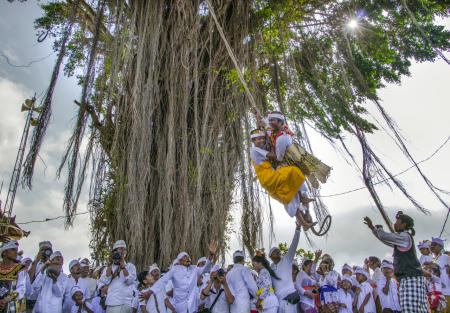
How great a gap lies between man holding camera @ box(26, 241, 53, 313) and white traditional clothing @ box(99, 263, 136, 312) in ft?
2.59

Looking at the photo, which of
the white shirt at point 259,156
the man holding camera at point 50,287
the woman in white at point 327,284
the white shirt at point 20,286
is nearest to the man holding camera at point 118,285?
the man holding camera at point 50,287

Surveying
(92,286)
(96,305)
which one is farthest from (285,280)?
(92,286)

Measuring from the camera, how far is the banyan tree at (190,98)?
6410 millimetres

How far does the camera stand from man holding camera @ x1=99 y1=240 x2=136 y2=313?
4.95 metres

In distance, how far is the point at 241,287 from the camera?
14.6ft

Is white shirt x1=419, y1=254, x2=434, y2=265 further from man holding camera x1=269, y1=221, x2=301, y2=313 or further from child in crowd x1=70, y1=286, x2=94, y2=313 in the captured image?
child in crowd x1=70, y1=286, x2=94, y2=313

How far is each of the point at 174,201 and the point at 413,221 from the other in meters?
4.02

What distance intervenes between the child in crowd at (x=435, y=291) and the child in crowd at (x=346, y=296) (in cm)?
96

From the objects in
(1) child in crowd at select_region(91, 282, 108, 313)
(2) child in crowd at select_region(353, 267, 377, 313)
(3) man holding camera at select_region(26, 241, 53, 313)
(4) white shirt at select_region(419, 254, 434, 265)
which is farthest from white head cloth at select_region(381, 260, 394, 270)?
(3) man holding camera at select_region(26, 241, 53, 313)

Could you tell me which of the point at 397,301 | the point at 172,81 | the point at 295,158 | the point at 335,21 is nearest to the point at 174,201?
the point at 172,81

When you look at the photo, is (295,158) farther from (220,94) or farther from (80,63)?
(80,63)

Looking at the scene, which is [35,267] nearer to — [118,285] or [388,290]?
[118,285]

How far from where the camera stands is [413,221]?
3785mm

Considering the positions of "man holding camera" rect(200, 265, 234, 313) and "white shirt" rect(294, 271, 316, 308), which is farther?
"white shirt" rect(294, 271, 316, 308)
